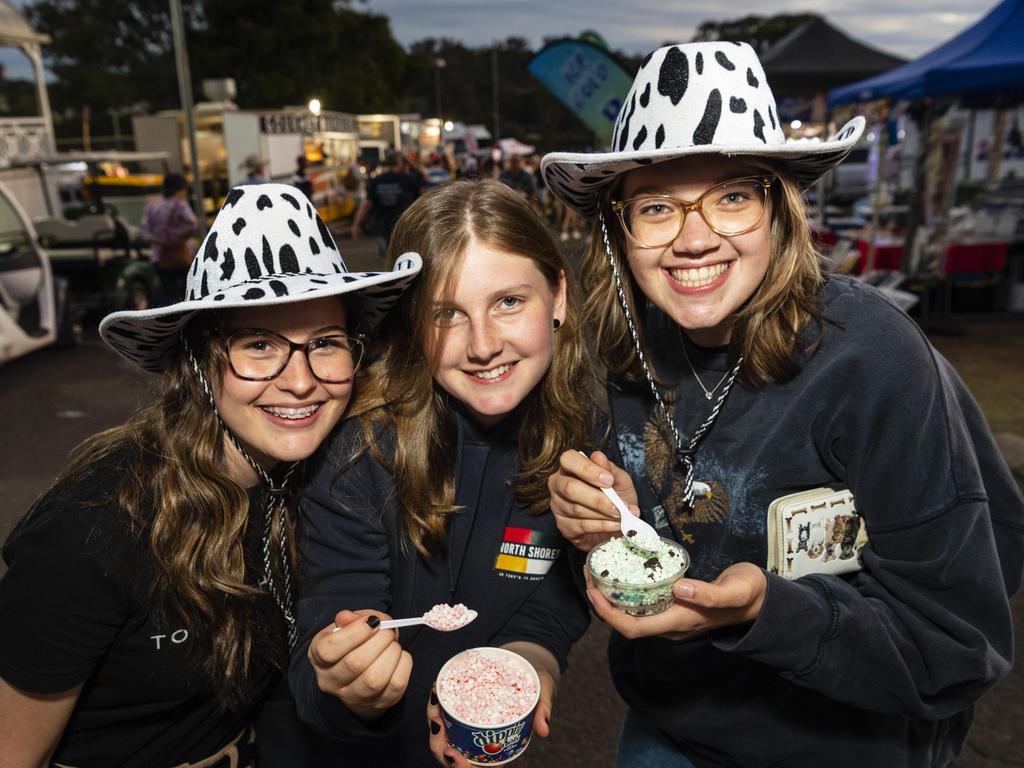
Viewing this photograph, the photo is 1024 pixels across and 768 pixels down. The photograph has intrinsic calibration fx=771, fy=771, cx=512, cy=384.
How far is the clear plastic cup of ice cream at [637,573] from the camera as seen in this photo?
151cm

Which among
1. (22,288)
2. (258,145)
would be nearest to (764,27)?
(258,145)

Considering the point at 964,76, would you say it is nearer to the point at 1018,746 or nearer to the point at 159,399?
the point at 1018,746

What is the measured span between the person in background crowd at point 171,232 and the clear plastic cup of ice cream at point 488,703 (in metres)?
9.27

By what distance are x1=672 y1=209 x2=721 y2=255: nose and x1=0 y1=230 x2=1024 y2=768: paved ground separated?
156 cm

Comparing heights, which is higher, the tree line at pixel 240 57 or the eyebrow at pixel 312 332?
the tree line at pixel 240 57

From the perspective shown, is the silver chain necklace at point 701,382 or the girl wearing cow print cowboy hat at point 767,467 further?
the silver chain necklace at point 701,382

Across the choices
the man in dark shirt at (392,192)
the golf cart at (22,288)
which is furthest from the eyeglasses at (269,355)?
the man in dark shirt at (392,192)

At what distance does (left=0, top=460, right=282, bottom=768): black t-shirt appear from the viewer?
1665 mm

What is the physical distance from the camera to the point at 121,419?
733 cm

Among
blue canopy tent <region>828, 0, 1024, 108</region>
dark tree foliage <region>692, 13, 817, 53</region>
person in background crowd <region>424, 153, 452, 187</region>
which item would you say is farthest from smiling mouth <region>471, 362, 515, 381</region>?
dark tree foliage <region>692, 13, 817, 53</region>

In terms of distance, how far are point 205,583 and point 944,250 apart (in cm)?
1028

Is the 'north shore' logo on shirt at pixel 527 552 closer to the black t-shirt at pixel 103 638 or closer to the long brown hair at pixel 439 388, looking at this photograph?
the long brown hair at pixel 439 388

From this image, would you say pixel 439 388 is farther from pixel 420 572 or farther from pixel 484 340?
pixel 420 572

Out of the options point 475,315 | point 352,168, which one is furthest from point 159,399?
point 352,168
